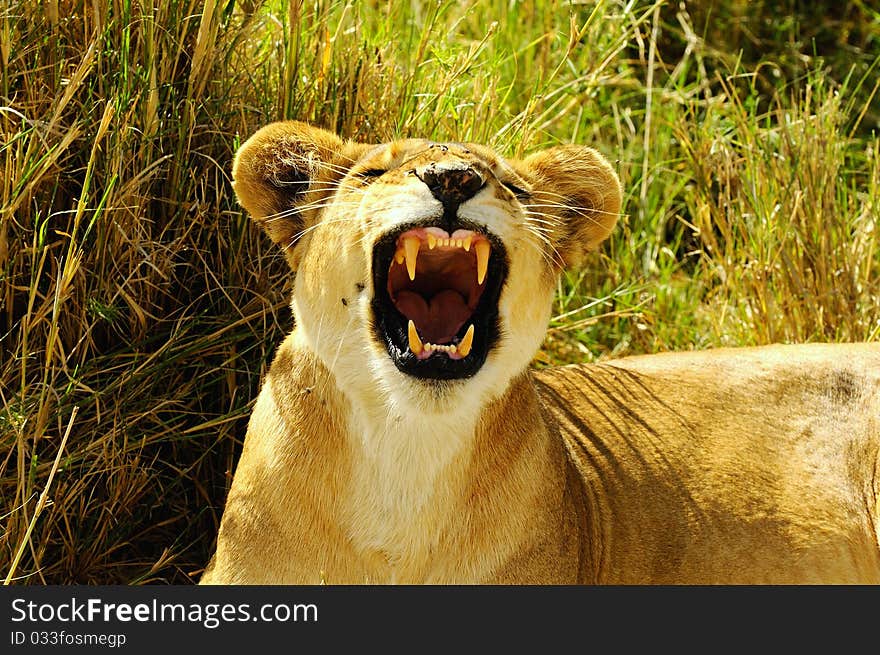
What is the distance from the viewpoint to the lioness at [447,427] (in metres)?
2.71

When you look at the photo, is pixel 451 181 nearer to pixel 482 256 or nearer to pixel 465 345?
pixel 482 256

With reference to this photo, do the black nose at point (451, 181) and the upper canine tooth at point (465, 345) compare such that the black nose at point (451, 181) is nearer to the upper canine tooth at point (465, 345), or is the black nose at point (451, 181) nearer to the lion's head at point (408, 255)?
the lion's head at point (408, 255)

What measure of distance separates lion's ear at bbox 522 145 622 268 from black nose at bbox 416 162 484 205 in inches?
19.4

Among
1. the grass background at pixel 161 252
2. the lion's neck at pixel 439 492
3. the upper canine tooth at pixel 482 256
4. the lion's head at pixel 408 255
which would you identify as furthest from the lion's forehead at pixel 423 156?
the grass background at pixel 161 252

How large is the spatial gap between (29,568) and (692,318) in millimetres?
2497

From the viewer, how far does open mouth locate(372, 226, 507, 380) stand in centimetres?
266

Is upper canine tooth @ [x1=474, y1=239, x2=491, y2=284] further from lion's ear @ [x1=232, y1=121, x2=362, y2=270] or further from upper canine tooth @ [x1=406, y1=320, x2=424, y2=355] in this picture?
lion's ear @ [x1=232, y1=121, x2=362, y2=270]

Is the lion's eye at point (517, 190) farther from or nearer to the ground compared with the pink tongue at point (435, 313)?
farther from the ground

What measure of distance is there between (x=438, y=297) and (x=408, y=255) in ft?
0.84

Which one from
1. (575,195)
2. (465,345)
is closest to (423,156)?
(465,345)

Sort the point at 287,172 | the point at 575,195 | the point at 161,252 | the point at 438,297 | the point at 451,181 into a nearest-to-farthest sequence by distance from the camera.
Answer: the point at 451,181, the point at 438,297, the point at 287,172, the point at 575,195, the point at 161,252

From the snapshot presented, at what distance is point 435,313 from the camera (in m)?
2.87

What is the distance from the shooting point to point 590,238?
321cm

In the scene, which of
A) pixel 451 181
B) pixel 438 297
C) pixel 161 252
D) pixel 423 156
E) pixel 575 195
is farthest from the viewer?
pixel 161 252
